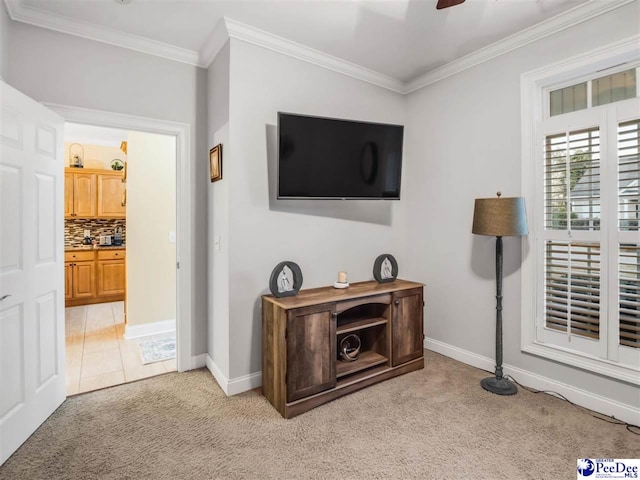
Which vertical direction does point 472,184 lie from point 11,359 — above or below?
above

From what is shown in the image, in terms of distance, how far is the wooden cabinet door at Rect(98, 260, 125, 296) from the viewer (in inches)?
212

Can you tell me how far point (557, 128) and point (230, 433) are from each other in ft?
10.1

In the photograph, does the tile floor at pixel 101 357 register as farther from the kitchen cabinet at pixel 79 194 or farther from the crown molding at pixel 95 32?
the crown molding at pixel 95 32

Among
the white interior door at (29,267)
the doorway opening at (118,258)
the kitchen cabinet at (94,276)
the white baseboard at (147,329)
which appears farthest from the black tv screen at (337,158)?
the kitchen cabinet at (94,276)

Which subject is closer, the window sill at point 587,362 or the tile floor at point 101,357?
the window sill at point 587,362

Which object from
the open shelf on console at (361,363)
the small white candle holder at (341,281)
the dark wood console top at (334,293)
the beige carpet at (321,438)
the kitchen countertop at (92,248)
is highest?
the kitchen countertop at (92,248)

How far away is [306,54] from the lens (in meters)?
2.80

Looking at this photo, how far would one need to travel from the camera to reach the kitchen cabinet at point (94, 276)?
17.0 feet

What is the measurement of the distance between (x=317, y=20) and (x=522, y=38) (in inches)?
61.9

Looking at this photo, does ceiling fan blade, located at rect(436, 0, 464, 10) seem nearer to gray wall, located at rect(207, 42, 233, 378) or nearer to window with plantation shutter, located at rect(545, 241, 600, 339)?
gray wall, located at rect(207, 42, 233, 378)

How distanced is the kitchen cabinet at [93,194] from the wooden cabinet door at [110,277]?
2.72 ft

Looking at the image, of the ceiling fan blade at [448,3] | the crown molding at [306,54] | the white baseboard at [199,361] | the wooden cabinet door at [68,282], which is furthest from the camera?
the wooden cabinet door at [68,282]

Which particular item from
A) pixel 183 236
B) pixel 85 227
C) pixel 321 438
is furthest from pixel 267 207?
pixel 85 227

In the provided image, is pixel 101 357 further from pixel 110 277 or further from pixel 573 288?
pixel 573 288
